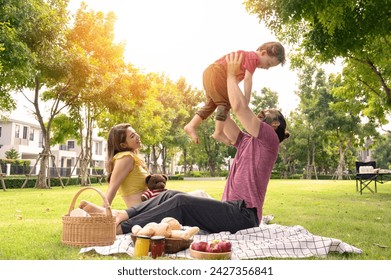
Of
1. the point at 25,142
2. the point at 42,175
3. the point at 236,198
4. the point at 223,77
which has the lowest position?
the point at 42,175

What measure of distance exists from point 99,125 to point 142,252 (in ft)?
78.9

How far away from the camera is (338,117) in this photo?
111 feet

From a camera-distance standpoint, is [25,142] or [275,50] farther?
[25,142]

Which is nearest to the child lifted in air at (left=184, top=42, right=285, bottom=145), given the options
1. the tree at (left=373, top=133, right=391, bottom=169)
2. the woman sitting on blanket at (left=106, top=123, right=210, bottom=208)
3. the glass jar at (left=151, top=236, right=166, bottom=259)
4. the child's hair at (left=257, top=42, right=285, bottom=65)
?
the child's hair at (left=257, top=42, right=285, bottom=65)

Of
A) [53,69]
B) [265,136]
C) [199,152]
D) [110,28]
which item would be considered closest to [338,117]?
[199,152]

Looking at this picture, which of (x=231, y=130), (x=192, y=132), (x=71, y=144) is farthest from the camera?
(x=71, y=144)

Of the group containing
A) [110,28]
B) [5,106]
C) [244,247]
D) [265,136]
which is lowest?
[244,247]

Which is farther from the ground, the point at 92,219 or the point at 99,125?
the point at 99,125

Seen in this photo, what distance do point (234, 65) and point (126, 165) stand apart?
1517mm

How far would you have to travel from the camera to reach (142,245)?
309 centimetres

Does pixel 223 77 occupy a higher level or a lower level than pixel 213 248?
higher

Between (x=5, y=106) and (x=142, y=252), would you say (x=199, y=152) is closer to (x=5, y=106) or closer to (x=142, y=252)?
(x=5, y=106)

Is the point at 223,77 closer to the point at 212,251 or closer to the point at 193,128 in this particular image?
the point at 193,128

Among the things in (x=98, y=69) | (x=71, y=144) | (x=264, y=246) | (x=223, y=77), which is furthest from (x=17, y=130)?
(x=264, y=246)
